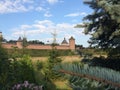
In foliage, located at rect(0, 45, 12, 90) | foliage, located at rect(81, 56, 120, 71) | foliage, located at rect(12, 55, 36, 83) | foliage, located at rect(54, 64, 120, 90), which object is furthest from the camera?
foliage, located at rect(12, 55, 36, 83)

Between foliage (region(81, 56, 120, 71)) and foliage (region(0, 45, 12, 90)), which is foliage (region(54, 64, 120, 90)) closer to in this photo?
foliage (region(81, 56, 120, 71))

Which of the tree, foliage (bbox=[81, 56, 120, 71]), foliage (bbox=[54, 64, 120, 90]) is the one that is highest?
the tree

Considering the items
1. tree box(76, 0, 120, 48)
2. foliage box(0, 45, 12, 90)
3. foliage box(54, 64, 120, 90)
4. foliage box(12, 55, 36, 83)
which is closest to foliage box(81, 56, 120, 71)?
tree box(76, 0, 120, 48)

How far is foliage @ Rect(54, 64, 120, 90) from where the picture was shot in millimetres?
1027

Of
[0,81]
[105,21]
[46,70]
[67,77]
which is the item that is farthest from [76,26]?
[46,70]

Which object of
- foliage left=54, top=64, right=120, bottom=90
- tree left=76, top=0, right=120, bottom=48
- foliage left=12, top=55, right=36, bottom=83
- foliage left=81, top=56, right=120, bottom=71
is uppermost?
tree left=76, top=0, right=120, bottom=48

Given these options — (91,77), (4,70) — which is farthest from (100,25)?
(91,77)

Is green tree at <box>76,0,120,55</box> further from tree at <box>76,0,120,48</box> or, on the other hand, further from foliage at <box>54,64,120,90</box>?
foliage at <box>54,64,120,90</box>

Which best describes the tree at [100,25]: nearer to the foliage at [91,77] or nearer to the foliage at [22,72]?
the foliage at [22,72]

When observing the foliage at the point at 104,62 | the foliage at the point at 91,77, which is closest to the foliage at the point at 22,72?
the foliage at the point at 104,62

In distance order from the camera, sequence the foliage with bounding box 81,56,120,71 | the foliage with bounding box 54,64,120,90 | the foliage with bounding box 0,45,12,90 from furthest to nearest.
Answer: the foliage with bounding box 0,45,12,90 < the foliage with bounding box 81,56,120,71 < the foliage with bounding box 54,64,120,90

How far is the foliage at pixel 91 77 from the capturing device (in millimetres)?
1027

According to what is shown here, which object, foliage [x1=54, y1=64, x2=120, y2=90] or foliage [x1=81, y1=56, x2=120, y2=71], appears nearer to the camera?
foliage [x1=54, y1=64, x2=120, y2=90]

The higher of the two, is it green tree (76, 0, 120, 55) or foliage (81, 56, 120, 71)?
green tree (76, 0, 120, 55)
